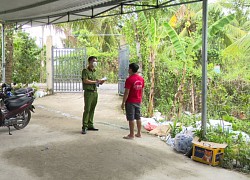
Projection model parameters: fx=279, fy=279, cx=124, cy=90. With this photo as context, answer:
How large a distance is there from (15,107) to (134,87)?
2536mm

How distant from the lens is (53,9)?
729 centimetres

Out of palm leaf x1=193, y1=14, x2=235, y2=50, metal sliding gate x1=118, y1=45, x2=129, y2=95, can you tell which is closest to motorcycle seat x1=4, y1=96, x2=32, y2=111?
palm leaf x1=193, y1=14, x2=235, y2=50

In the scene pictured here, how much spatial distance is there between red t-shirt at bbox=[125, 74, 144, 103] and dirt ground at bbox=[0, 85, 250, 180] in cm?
80

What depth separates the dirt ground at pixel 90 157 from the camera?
12.0ft

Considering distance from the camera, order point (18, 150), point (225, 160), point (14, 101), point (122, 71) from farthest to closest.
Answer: point (122, 71)
point (14, 101)
point (18, 150)
point (225, 160)

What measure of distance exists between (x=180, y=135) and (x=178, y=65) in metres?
3.99

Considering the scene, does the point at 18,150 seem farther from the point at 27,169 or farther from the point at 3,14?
the point at 3,14

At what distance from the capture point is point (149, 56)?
8.55 meters

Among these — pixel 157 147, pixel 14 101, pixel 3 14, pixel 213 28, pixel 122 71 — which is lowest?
pixel 157 147

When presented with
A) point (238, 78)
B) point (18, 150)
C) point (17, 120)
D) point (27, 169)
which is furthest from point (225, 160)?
point (238, 78)

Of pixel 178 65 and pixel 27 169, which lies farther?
pixel 178 65

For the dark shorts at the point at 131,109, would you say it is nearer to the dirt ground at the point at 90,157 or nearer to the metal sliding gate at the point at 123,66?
the dirt ground at the point at 90,157

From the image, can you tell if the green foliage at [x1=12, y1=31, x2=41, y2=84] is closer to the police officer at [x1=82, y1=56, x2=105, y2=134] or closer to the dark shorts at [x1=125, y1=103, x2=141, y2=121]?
the police officer at [x1=82, y1=56, x2=105, y2=134]

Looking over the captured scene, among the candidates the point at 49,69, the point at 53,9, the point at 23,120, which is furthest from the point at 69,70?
the point at 23,120
